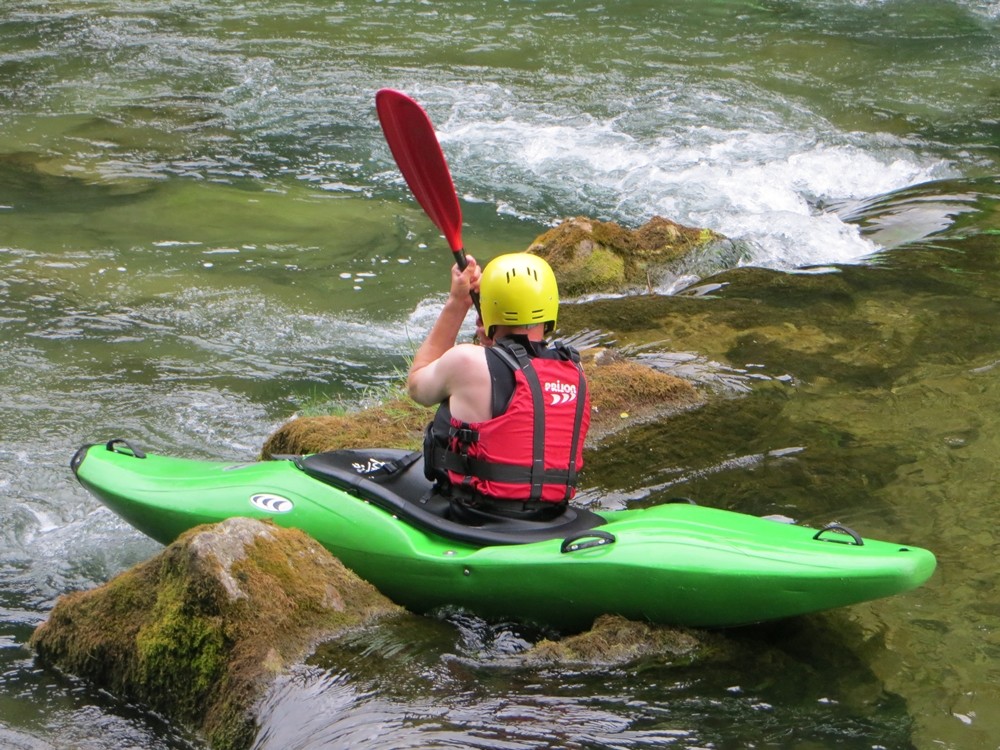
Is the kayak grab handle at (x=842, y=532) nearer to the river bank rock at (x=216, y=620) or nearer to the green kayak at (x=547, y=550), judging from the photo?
the green kayak at (x=547, y=550)

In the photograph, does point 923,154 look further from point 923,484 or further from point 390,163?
point 923,484

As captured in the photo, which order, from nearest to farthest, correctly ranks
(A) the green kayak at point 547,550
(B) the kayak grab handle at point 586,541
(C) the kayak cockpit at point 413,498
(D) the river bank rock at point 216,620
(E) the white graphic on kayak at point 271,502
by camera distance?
(D) the river bank rock at point 216,620 < (A) the green kayak at point 547,550 < (B) the kayak grab handle at point 586,541 < (C) the kayak cockpit at point 413,498 < (E) the white graphic on kayak at point 271,502

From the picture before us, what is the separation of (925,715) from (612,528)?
101 centimetres

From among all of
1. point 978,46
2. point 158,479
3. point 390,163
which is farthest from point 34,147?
point 978,46

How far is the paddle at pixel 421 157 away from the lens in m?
4.44

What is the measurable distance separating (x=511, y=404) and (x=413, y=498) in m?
0.57

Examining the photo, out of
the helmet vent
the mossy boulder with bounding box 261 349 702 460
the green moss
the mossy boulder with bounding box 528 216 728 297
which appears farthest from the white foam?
the green moss

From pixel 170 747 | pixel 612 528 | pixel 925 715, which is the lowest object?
pixel 170 747

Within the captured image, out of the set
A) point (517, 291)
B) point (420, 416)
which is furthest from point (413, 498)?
point (420, 416)

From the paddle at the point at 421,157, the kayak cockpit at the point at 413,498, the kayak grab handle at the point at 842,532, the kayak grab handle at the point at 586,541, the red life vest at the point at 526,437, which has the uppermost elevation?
the paddle at the point at 421,157

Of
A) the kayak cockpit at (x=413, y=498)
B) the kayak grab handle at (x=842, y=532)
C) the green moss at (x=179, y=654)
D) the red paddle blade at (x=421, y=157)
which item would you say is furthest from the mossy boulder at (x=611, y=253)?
the green moss at (x=179, y=654)

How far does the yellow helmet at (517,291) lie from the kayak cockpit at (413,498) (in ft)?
2.07

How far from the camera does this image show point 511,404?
352cm

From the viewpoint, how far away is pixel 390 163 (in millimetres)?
9602
